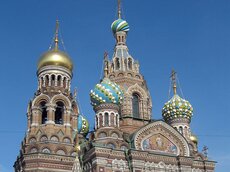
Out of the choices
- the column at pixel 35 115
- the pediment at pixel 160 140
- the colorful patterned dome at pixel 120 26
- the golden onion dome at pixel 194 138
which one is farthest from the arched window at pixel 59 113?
the golden onion dome at pixel 194 138

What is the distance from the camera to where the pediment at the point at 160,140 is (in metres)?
20.5

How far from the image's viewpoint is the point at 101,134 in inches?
800

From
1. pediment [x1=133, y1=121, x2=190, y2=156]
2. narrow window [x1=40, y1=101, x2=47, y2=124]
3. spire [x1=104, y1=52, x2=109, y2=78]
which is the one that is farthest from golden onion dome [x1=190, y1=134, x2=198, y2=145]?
narrow window [x1=40, y1=101, x2=47, y2=124]

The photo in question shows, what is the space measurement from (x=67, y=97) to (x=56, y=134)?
1.98 meters

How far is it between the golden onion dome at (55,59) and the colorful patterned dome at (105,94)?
179 centimetres

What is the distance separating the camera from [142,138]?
20609 mm

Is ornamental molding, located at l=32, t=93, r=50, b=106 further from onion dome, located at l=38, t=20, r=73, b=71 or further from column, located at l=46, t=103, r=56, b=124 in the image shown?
onion dome, located at l=38, t=20, r=73, b=71

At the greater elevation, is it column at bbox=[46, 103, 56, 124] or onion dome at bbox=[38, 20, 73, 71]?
onion dome at bbox=[38, 20, 73, 71]

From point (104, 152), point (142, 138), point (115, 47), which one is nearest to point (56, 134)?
point (104, 152)

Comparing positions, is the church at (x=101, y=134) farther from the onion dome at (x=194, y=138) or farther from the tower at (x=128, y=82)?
the onion dome at (x=194, y=138)

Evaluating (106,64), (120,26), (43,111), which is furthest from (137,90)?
(43,111)

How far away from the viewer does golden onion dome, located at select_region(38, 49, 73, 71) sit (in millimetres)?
21594

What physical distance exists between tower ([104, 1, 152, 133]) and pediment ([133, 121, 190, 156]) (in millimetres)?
1856

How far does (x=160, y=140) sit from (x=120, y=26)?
841 cm
